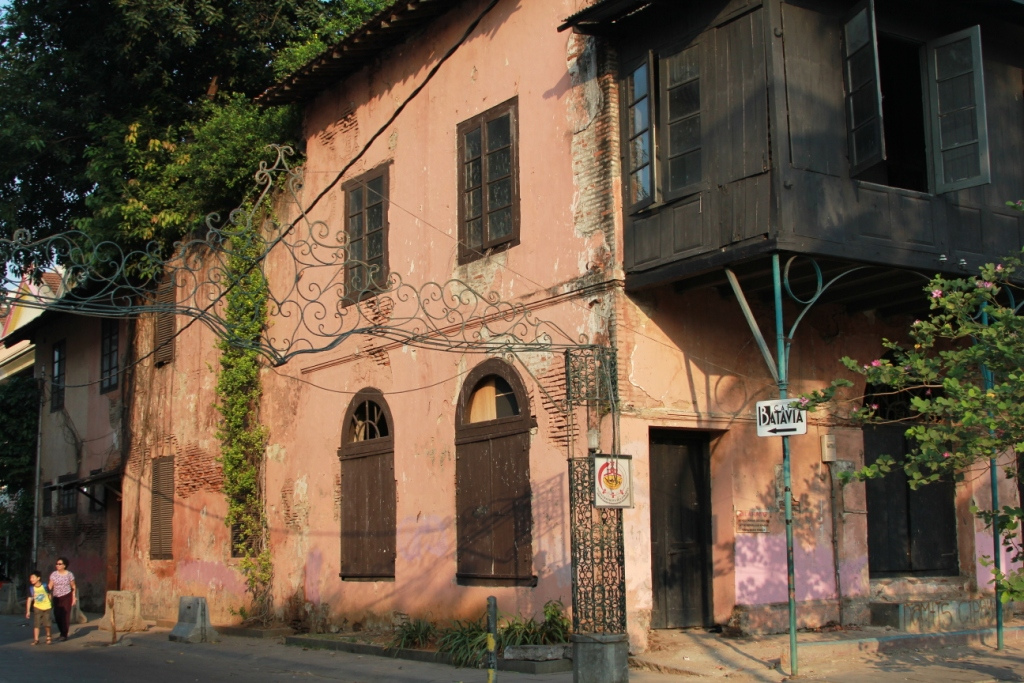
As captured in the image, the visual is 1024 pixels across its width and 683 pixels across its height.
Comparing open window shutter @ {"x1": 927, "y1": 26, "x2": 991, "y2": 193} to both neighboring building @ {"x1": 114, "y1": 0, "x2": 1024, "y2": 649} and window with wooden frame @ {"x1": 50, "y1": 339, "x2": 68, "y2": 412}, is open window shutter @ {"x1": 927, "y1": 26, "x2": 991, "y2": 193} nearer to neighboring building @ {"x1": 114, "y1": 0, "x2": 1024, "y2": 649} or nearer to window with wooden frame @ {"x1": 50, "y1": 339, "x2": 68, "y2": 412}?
neighboring building @ {"x1": 114, "y1": 0, "x2": 1024, "y2": 649}

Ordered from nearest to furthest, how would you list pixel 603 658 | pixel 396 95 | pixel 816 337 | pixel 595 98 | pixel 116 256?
1. pixel 603 658
2. pixel 595 98
3. pixel 816 337
4. pixel 396 95
5. pixel 116 256

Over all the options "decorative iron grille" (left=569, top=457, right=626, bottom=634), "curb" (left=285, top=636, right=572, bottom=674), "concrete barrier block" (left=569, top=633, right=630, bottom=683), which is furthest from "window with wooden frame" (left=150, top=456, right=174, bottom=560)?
"concrete barrier block" (left=569, top=633, right=630, bottom=683)

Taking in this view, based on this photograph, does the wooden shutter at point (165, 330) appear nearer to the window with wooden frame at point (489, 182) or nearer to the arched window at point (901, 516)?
the window with wooden frame at point (489, 182)

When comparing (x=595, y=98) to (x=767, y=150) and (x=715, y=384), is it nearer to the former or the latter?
(x=767, y=150)

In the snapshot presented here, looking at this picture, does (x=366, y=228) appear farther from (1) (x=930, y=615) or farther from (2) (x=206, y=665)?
(1) (x=930, y=615)

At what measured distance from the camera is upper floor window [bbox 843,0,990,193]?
10586mm

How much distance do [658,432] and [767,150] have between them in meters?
3.61

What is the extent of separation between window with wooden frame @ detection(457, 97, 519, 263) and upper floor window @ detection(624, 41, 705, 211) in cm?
192

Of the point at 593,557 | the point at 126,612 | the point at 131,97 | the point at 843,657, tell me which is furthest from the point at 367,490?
the point at 131,97

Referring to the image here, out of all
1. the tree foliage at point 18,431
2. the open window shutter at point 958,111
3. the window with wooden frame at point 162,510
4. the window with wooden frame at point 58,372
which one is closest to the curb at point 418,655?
the window with wooden frame at point 162,510

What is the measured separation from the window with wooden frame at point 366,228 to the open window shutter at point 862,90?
22.5 ft

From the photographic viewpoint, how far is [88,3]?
2156 centimetres

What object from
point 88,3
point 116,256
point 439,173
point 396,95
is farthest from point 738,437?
point 88,3

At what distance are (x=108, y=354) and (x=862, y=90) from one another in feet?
58.3
